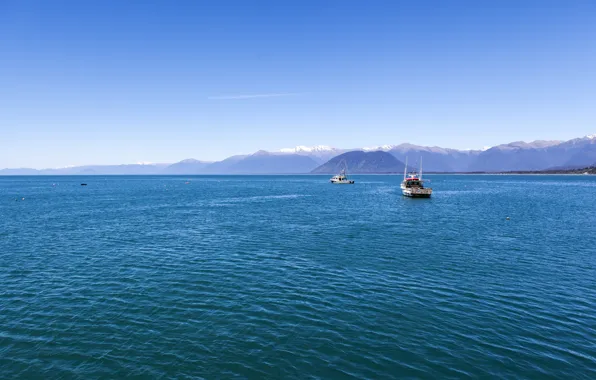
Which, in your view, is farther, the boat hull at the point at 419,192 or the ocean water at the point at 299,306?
the boat hull at the point at 419,192

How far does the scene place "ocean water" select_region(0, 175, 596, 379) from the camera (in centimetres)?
1795

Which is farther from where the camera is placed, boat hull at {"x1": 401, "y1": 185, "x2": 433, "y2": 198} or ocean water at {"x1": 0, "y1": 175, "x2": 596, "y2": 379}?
boat hull at {"x1": 401, "y1": 185, "x2": 433, "y2": 198}

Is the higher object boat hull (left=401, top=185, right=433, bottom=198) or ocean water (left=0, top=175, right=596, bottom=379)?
boat hull (left=401, top=185, right=433, bottom=198)

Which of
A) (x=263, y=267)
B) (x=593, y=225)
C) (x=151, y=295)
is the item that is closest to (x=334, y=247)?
(x=263, y=267)

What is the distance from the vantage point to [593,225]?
5984 centimetres

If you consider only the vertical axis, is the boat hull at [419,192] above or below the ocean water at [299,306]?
above

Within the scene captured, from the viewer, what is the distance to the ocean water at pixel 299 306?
18.0 m

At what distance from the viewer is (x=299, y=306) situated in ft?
83.3

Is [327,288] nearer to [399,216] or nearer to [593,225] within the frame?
[399,216]

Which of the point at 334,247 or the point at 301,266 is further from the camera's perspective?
the point at 334,247

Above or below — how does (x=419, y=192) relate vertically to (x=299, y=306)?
above

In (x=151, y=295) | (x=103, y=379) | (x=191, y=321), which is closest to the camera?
(x=103, y=379)

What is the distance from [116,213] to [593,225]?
107 meters

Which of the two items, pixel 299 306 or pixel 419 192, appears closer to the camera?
pixel 299 306
